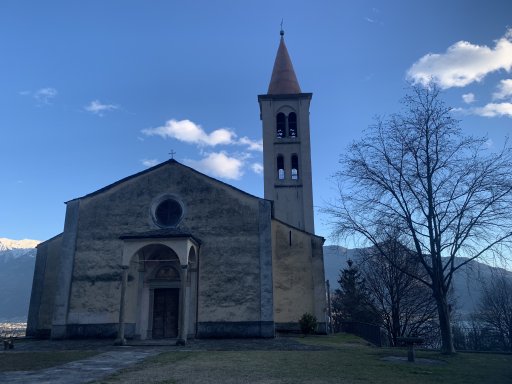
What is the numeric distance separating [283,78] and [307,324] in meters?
19.9

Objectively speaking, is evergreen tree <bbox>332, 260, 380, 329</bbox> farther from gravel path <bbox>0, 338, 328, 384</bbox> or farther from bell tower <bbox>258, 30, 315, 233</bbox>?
gravel path <bbox>0, 338, 328, 384</bbox>

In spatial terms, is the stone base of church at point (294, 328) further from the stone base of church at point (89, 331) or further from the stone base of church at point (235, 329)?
the stone base of church at point (89, 331)

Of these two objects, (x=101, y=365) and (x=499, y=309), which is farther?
(x=499, y=309)

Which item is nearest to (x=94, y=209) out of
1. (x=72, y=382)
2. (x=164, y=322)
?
(x=164, y=322)

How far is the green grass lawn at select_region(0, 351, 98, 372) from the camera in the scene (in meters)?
10.1

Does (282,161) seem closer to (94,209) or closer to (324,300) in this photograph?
(324,300)

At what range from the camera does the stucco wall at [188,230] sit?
1945cm

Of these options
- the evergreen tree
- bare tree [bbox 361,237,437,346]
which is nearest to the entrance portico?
bare tree [bbox 361,237,437,346]

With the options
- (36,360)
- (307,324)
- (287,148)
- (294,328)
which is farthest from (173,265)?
(287,148)

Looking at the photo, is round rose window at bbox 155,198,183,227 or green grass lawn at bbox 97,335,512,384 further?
round rose window at bbox 155,198,183,227

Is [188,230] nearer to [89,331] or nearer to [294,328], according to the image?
[89,331]

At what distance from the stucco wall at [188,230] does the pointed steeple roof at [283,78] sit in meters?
13.8

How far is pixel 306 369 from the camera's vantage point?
951 cm

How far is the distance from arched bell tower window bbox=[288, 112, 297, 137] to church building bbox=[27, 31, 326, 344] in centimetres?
1038
